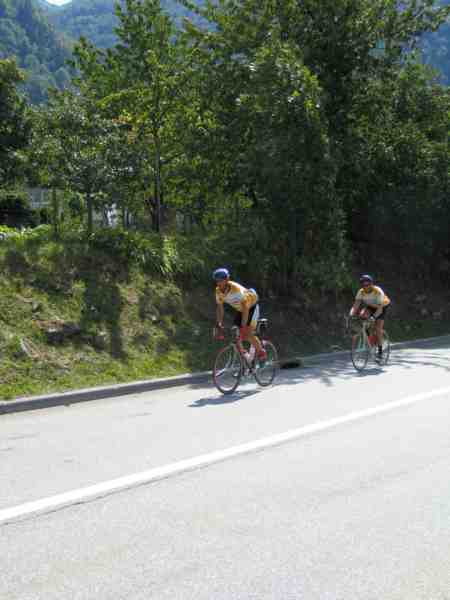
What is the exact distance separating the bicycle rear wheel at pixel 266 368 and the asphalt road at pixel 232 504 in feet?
6.22

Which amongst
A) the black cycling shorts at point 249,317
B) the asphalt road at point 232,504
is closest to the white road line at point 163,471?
the asphalt road at point 232,504

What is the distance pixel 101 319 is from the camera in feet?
42.2

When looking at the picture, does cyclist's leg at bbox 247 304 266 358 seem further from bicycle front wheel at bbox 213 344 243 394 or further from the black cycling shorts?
bicycle front wheel at bbox 213 344 243 394

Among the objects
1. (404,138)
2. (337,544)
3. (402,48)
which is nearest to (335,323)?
(404,138)

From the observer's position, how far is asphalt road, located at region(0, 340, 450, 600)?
4.03 metres

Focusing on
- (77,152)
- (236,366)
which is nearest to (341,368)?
(236,366)

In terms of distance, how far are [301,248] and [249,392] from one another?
7.22m

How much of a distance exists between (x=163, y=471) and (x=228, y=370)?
478 cm

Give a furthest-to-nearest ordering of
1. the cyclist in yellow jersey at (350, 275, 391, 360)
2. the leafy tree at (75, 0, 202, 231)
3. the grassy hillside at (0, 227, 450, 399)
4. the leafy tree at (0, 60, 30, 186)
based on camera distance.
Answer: the leafy tree at (0, 60, 30, 186) → the leafy tree at (75, 0, 202, 231) → the cyclist in yellow jersey at (350, 275, 391, 360) → the grassy hillside at (0, 227, 450, 399)

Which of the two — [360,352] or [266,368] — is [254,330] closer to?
[266,368]

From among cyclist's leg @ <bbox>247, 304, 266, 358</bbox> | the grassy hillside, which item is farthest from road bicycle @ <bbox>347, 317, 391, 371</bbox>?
cyclist's leg @ <bbox>247, 304, 266, 358</bbox>

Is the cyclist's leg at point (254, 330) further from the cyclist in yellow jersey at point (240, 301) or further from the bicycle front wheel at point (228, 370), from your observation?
the bicycle front wheel at point (228, 370)

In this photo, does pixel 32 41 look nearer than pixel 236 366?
No

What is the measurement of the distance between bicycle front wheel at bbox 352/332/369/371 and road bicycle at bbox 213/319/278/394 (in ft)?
8.26
